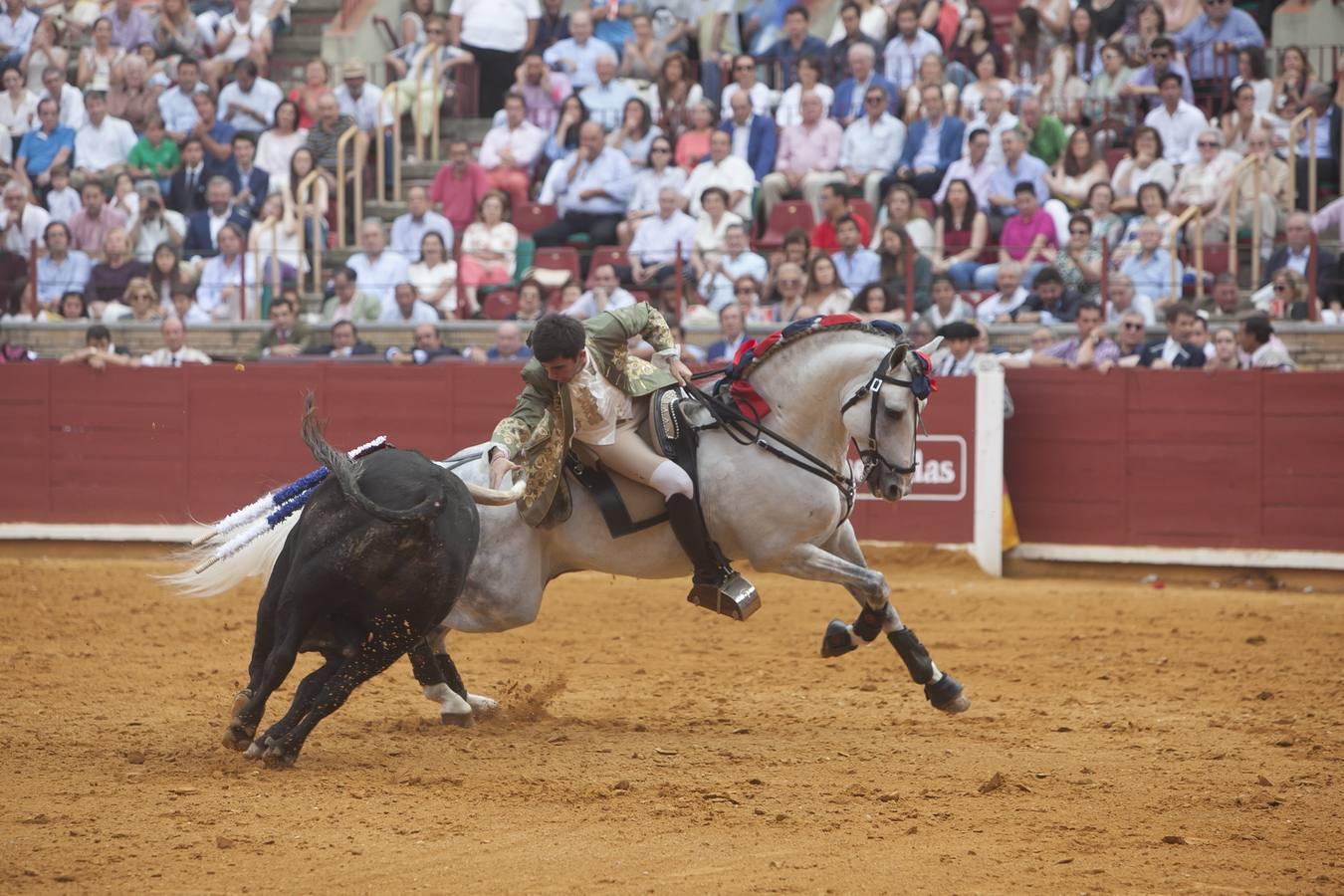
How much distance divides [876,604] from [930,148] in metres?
8.74

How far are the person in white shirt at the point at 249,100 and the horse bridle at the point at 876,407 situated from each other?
12.3 meters

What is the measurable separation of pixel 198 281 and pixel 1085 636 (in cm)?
954

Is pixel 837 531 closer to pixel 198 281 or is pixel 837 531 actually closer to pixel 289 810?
pixel 289 810

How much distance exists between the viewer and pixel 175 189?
17125 millimetres

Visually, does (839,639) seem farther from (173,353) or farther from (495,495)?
(173,353)

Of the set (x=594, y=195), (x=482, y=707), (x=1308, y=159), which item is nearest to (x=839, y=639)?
(x=482, y=707)

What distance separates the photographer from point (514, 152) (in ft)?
54.1

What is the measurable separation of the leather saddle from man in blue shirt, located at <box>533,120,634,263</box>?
28.2ft

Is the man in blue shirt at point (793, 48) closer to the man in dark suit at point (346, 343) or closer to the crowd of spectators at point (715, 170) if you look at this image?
the crowd of spectators at point (715, 170)

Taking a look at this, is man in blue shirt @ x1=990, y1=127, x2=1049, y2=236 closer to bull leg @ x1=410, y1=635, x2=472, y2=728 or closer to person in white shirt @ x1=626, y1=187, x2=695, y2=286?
person in white shirt @ x1=626, y1=187, x2=695, y2=286

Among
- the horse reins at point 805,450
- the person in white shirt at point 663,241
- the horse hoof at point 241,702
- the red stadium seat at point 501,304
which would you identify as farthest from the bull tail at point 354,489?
the red stadium seat at point 501,304

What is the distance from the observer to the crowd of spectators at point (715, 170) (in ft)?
44.7

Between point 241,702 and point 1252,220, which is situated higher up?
point 1252,220

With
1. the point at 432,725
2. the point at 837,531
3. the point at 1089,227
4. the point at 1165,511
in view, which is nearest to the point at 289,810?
the point at 432,725
